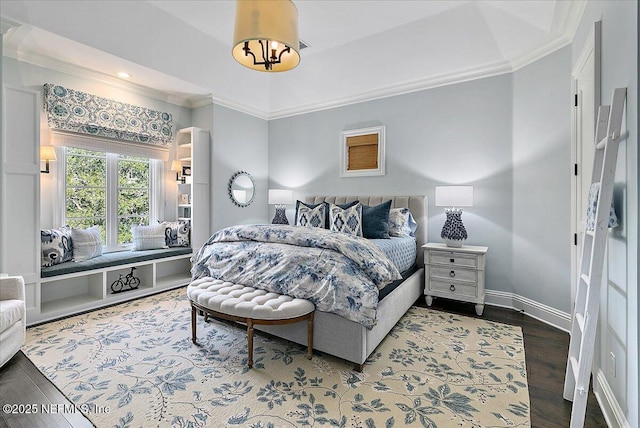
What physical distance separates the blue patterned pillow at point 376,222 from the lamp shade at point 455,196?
2.03 ft

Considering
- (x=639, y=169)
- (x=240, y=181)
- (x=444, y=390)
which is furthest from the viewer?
(x=240, y=181)

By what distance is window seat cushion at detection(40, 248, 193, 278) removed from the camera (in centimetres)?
304

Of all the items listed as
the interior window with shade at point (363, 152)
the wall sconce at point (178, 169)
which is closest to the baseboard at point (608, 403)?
the interior window with shade at point (363, 152)

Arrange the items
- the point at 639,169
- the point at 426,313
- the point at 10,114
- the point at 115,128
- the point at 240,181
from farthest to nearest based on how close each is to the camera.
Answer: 1. the point at 240,181
2. the point at 115,128
3. the point at 426,313
4. the point at 10,114
5. the point at 639,169

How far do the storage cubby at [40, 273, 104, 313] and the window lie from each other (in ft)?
2.01

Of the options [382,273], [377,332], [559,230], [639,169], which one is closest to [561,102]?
[559,230]

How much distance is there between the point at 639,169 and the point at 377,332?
1789 mm

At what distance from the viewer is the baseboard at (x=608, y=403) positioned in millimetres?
1500

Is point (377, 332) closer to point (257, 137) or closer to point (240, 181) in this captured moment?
point (240, 181)

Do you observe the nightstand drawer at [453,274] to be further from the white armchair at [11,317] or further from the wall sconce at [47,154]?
the wall sconce at [47,154]

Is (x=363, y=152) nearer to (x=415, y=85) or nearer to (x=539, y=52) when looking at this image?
(x=415, y=85)

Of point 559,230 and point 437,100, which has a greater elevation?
point 437,100

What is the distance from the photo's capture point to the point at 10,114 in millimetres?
2770

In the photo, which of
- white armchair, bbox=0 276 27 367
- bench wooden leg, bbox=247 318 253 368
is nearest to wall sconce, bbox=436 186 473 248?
bench wooden leg, bbox=247 318 253 368
